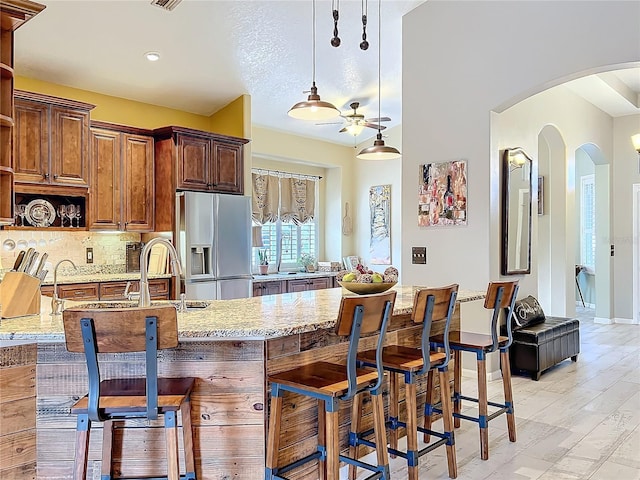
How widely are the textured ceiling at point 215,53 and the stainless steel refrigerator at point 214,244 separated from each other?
4.25 feet

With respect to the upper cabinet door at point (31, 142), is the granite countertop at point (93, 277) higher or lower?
lower

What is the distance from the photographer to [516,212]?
5172mm

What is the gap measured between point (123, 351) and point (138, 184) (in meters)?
4.11

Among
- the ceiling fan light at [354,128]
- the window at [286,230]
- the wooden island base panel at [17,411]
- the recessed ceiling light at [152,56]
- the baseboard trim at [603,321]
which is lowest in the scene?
the baseboard trim at [603,321]

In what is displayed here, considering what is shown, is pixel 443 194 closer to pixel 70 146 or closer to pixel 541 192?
pixel 541 192

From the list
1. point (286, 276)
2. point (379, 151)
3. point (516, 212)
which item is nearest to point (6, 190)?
point (379, 151)

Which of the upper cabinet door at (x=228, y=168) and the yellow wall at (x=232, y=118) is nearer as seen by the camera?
the upper cabinet door at (x=228, y=168)

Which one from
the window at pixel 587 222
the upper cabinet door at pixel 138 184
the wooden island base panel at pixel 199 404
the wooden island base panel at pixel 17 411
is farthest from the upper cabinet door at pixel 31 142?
the window at pixel 587 222

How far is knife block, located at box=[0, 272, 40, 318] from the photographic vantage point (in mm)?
2371

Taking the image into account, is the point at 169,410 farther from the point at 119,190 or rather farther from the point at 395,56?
the point at 395,56

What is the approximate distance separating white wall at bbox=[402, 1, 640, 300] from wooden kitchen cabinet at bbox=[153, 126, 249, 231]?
2.15 m

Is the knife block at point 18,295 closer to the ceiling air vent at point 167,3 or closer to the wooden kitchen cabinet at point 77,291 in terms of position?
the wooden kitchen cabinet at point 77,291

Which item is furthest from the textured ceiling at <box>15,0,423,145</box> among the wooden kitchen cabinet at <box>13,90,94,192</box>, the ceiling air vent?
the wooden kitchen cabinet at <box>13,90,94,192</box>

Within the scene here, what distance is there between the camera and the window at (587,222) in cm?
930
